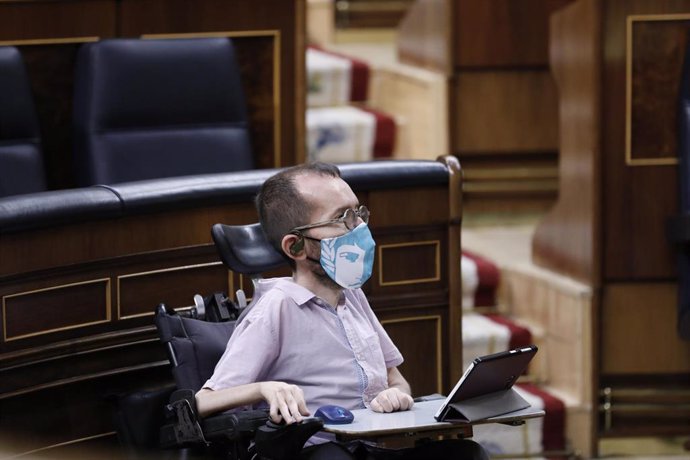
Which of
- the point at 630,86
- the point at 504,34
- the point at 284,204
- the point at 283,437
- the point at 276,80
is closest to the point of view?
the point at 283,437

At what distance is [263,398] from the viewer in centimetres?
212

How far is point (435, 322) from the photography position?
3.14 m

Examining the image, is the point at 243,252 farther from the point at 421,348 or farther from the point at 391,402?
the point at 421,348

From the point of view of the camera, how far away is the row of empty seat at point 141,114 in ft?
10.7

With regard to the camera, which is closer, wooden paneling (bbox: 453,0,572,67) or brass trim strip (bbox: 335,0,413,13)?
wooden paneling (bbox: 453,0,572,67)

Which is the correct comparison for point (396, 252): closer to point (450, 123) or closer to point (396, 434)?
point (396, 434)

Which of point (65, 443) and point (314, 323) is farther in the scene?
point (65, 443)

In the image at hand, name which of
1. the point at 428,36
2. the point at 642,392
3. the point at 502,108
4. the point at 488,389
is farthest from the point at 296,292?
the point at 428,36

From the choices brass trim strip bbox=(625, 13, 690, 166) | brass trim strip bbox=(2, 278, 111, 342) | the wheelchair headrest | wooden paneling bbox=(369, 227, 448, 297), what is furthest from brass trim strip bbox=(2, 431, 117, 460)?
brass trim strip bbox=(625, 13, 690, 166)

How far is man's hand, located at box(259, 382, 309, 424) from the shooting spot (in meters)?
2.04

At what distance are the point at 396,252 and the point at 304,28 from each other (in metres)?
0.98

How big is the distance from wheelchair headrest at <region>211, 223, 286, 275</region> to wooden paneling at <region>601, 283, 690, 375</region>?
157 centimetres

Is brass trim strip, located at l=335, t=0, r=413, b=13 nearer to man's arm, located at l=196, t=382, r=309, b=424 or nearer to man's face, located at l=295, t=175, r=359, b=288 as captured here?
man's face, located at l=295, t=175, r=359, b=288

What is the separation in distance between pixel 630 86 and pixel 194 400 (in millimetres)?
1929
